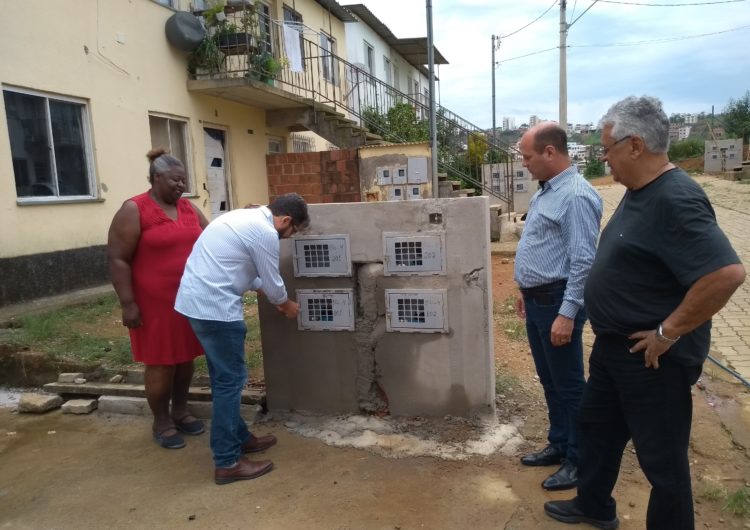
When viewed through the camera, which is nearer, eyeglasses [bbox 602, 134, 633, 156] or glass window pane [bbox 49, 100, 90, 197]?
eyeglasses [bbox 602, 134, 633, 156]

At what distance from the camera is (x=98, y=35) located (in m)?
8.02

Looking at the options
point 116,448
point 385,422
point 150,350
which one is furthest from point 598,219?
point 116,448

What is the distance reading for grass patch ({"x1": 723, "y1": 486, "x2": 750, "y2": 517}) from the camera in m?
2.57

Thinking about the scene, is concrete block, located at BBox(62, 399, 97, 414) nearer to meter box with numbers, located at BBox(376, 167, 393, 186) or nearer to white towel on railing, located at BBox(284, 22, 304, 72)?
meter box with numbers, located at BBox(376, 167, 393, 186)

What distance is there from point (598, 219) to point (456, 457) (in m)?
1.47

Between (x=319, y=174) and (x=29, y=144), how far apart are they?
173 inches

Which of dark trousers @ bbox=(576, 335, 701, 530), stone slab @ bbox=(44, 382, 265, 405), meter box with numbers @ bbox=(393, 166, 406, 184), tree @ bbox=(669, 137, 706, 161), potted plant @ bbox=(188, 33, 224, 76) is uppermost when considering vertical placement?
potted plant @ bbox=(188, 33, 224, 76)

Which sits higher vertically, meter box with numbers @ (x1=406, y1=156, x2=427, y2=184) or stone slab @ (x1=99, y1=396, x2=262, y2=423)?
meter box with numbers @ (x1=406, y1=156, x2=427, y2=184)

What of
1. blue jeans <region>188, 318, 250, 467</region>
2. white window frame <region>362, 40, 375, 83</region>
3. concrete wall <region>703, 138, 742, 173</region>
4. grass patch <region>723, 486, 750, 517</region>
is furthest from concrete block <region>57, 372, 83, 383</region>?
concrete wall <region>703, 138, 742, 173</region>

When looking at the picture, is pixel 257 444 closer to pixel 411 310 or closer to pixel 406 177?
pixel 411 310

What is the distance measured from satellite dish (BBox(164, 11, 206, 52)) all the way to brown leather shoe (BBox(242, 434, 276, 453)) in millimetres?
8062

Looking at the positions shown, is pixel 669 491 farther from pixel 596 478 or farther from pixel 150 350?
pixel 150 350

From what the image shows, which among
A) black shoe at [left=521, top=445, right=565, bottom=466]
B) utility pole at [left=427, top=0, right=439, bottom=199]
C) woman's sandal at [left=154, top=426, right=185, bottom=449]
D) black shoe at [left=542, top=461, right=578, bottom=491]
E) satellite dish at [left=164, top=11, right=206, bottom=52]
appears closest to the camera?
black shoe at [left=542, top=461, right=578, bottom=491]

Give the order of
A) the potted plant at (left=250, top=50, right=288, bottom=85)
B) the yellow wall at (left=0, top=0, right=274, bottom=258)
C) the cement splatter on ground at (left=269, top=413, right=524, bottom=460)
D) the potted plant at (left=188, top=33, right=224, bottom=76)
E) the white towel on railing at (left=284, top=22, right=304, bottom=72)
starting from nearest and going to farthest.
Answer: the cement splatter on ground at (left=269, top=413, right=524, bottom=460) < the yellow wall at (left=0, top=0, right=274, bottom=258) < the potted plant at (left=188, top=33, right=224, bottom=76) < the potted plant at (left=250, top=50, right=288, bottom=85) < the white towel on railing at (left=284, top=22, right=304, bottom=72)
